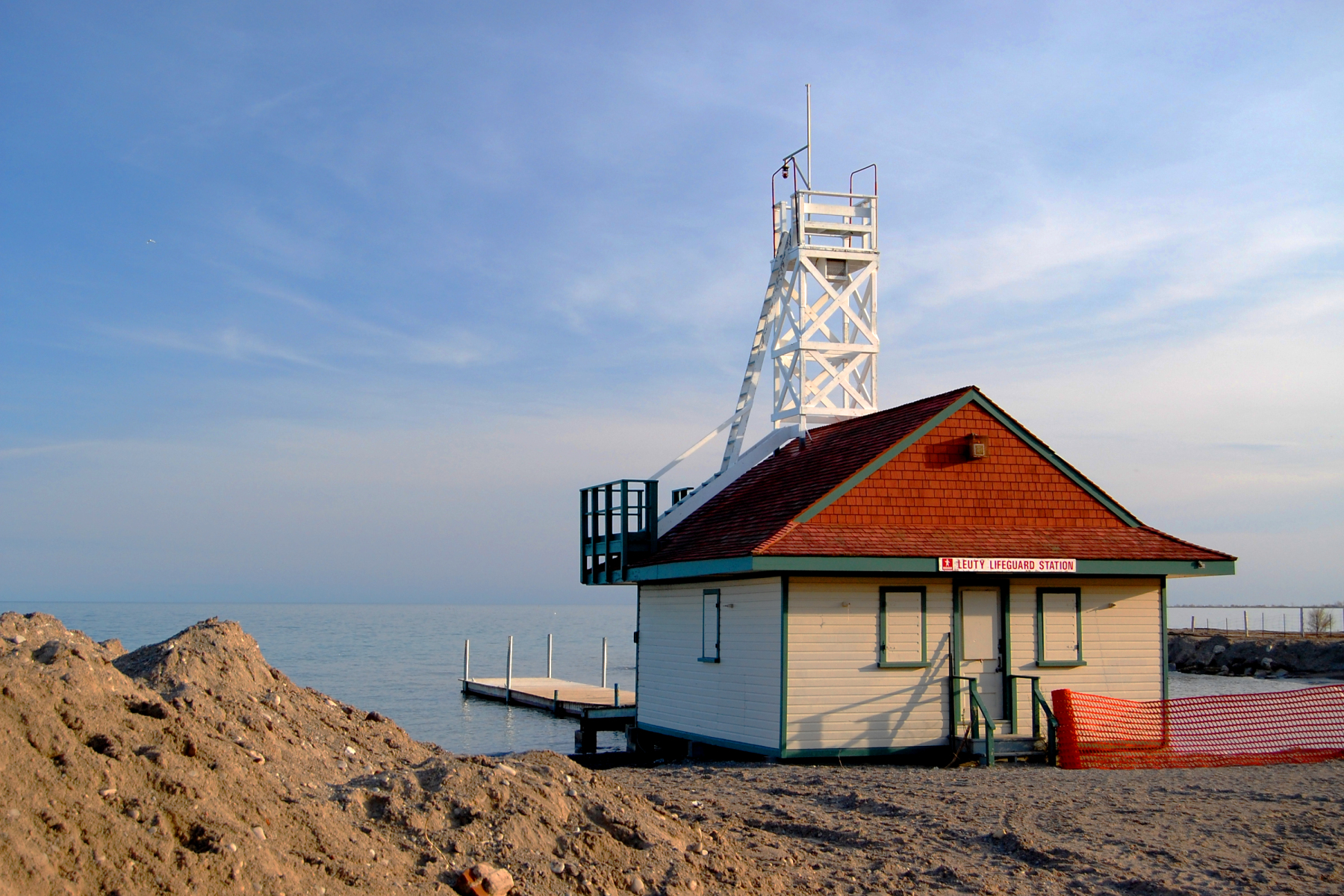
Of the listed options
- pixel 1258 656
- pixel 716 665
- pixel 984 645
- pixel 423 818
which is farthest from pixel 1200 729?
pixel 1258 656

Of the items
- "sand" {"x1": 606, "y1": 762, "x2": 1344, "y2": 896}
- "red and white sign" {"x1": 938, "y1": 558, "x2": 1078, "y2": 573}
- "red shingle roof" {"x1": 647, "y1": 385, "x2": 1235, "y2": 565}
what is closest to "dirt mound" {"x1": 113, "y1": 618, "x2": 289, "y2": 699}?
"sand" {"x1": 606, "y1": 762, "x2": 1344, "y2": 896}

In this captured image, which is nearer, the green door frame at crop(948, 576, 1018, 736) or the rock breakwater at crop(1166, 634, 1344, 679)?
the green door frame at crop(948, 576, 1018, 736)

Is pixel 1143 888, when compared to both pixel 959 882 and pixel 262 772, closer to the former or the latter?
pixel 959 882

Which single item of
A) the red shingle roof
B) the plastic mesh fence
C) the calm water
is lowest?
the calm water

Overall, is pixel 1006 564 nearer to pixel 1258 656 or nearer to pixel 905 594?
pixel 905 594

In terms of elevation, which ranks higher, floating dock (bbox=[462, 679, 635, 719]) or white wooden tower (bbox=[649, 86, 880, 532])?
white wooden tower (bbox=[649, 86, 880, 532])

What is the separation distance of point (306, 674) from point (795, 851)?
160 ft

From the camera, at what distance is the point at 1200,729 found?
16938mm

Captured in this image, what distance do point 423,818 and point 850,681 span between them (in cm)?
974

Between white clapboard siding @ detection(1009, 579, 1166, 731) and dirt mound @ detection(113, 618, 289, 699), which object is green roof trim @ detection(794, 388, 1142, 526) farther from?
dirt mound @ detection(113, 618, 289, 699)

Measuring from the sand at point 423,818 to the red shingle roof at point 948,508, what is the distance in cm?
Answer: 436

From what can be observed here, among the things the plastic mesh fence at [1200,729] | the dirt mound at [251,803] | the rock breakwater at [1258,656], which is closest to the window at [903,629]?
the plastic mesh fence at [1200,729]

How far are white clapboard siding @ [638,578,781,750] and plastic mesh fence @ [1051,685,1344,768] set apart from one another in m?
4.15

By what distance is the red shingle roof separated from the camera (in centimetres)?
1667
